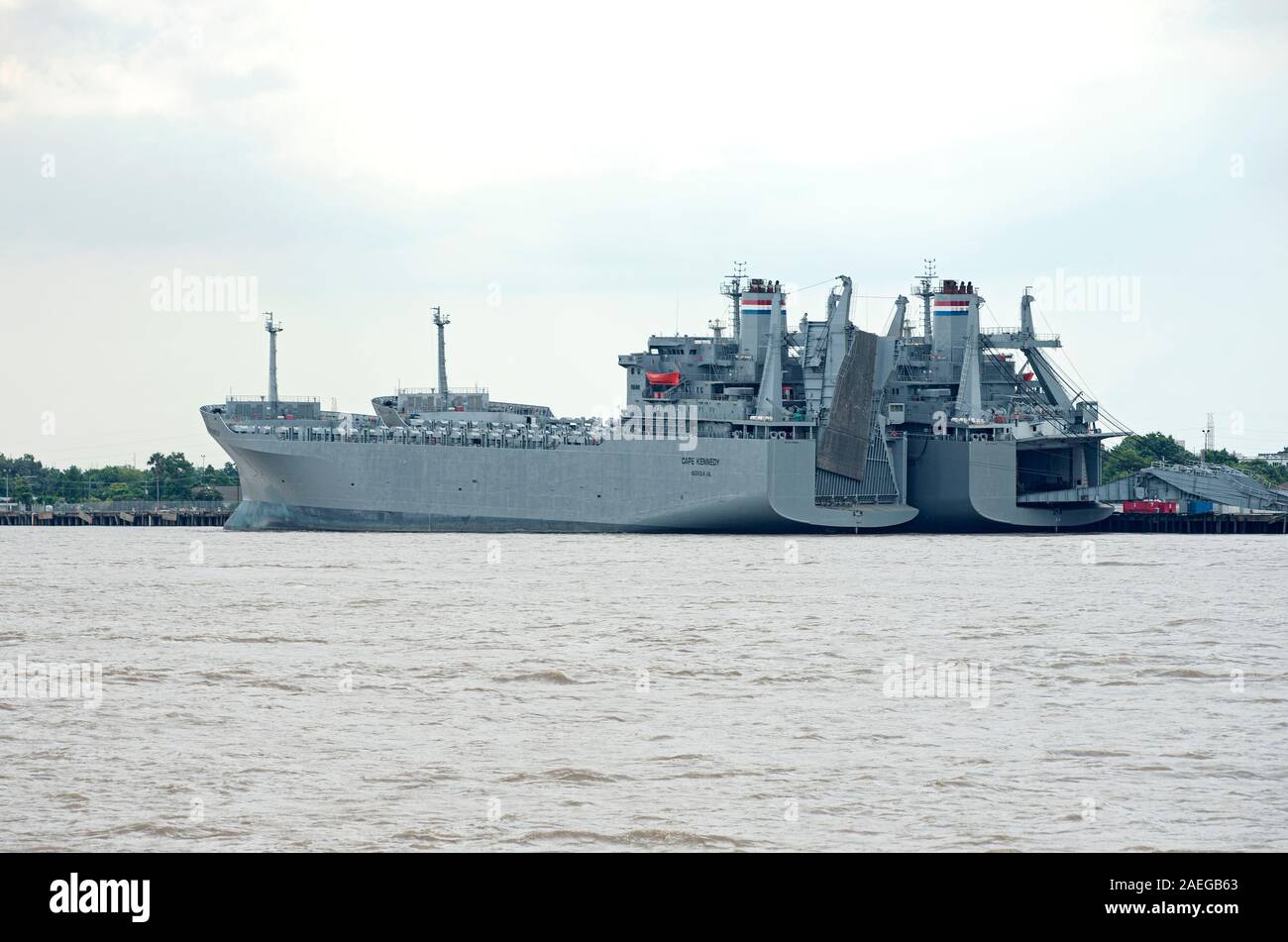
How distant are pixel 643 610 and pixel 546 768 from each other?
58.7ft

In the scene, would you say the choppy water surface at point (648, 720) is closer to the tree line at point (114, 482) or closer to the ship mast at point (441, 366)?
the ship mast at point (441, 366)

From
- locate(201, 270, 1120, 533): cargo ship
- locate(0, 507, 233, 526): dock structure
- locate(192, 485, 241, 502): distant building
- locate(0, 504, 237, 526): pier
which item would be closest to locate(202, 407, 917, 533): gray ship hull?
locate(201, 270, 1120, 533): cargo ship

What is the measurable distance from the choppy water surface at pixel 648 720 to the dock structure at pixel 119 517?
8811cm

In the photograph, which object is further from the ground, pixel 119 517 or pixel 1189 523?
pixel 119 517

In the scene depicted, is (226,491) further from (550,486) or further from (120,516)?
(550,486)

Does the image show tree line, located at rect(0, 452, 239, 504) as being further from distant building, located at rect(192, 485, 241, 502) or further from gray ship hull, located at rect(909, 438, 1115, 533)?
gray ship hull, located at rect(909, 438, 1115, 533)

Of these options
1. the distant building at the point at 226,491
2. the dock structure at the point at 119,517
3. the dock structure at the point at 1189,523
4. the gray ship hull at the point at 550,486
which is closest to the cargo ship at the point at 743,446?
the gray ship hull at the point at 550,486

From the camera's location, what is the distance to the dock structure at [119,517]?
127331 mm
